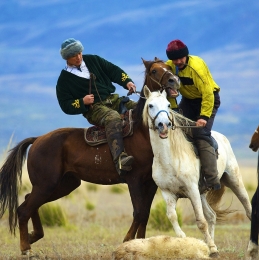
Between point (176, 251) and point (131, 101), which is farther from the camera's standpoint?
point (131, 101)

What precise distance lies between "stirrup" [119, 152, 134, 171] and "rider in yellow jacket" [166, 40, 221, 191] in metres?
0.90

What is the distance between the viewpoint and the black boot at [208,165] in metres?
8.73

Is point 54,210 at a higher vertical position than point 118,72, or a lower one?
lower

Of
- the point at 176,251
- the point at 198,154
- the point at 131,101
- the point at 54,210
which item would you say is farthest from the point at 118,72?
the point at 54,210

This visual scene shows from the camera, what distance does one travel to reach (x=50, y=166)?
9953 millimetres

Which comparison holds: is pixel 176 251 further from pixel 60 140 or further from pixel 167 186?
pixel 60 140

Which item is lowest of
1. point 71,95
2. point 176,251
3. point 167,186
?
point 176,251

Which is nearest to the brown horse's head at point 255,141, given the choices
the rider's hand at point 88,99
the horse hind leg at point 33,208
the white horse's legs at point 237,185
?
the white horse's legs at point 237,185

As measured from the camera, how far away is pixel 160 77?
29.3ft

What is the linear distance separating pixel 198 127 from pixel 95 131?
5.77ft

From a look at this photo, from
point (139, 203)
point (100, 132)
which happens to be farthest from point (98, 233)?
point (139, 203)

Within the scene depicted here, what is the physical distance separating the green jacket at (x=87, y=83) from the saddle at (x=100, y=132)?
1.05 ft

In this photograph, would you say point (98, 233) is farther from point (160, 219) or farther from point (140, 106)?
point (140, 106)

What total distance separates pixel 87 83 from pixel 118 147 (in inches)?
49.1
